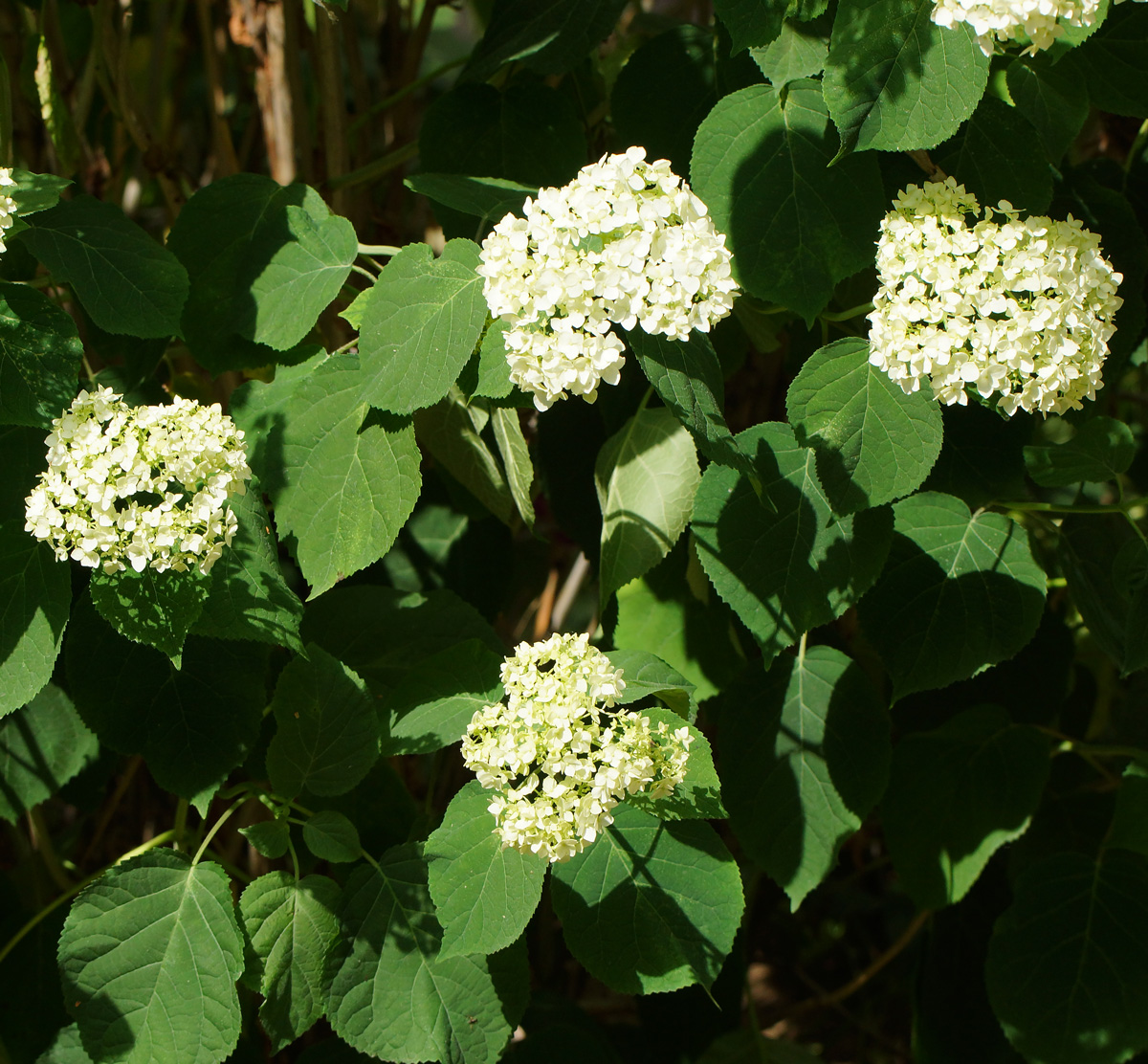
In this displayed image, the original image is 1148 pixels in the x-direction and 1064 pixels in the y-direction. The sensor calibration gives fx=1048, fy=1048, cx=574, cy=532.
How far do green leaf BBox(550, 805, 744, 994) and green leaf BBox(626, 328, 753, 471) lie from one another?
1.14 ft

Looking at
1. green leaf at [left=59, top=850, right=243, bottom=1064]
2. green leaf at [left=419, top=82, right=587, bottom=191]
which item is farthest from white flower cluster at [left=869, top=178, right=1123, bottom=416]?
green leaf at [left=59, top=850, right=243, bottom=1064]

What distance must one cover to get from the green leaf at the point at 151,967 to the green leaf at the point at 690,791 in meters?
0.39

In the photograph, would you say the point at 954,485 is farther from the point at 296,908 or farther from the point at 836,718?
the point at 296,908

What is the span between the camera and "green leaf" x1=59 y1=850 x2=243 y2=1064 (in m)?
0.89

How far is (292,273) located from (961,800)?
3.10 feet

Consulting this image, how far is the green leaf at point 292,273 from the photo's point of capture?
0.99 m

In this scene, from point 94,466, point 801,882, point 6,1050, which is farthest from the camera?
point 6,1050

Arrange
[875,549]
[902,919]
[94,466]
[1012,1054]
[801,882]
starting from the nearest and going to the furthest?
[94,466]
[875,549]
[801,882]
[1012,1054]
[902,919]

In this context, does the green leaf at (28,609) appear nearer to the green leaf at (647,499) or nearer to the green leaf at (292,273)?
the green leaf at (292,273)

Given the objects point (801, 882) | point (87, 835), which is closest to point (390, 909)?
point (801, 882)

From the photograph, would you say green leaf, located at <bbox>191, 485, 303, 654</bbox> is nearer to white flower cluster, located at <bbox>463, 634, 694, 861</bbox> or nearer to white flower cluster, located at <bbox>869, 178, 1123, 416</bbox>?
white flower cluster, located at <bbox>463, 634, 694, 861</bbox>

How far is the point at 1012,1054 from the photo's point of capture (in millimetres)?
1359

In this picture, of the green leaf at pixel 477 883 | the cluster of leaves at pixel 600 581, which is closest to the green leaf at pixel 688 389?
the cluster of leaves at pixel 600 581

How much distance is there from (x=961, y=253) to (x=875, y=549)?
27 cm
